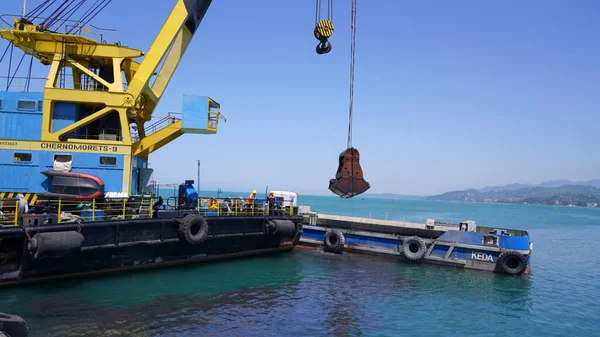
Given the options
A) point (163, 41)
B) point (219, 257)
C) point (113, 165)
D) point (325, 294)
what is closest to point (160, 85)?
point (163, 41)

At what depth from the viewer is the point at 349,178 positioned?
53.7 feet

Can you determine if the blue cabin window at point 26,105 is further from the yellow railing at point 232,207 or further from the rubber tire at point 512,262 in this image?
the rubber tire at point 512,262

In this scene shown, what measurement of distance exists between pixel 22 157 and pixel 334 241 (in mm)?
15307

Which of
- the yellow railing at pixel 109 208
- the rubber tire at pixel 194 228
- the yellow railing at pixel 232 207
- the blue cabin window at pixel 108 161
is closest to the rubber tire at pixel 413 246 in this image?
the yellow railing at pixel 232 207

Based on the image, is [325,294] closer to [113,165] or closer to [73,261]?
[73,261]

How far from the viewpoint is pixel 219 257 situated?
19.8 meters

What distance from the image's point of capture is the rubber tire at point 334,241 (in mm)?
24016

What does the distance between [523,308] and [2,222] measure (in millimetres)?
17300

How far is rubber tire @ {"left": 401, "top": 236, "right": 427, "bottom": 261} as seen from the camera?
21922 mm

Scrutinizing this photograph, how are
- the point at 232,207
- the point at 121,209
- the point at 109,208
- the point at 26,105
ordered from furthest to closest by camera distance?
the point at 232,207 < the point at 26,105 < the point at 109,208 < the point at 121,209

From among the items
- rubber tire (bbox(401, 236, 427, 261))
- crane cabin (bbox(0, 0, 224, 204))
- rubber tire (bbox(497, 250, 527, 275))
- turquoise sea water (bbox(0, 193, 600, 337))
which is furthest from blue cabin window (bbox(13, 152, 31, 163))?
rubber tire (bbox(497, 250, 527, 275))

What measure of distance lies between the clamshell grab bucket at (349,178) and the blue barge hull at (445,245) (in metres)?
7.59

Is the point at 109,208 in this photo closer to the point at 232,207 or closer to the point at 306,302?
the point at 232,207

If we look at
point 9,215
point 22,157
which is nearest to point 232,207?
point 22,157
